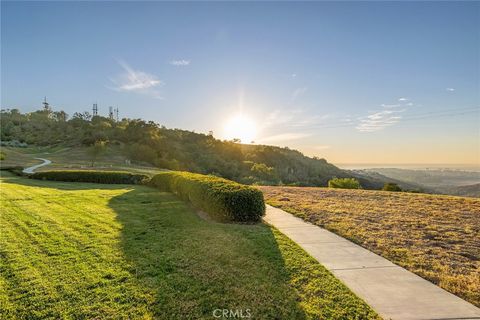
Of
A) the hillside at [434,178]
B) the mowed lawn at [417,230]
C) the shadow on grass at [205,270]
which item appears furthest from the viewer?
the hillside at [434,178]

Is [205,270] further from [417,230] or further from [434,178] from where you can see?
[434,178]

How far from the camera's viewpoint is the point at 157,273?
4172mm

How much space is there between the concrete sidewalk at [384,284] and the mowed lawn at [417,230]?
0.25 m

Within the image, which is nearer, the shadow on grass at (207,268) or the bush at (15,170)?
the shadow on grass at (207,268)

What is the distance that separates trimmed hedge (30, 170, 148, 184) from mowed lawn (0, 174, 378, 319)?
9353 mm

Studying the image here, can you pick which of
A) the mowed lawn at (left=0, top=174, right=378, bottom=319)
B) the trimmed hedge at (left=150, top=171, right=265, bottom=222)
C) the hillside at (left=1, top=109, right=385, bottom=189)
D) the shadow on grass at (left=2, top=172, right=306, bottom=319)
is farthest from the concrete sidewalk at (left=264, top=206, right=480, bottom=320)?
the hillside at (left=1, top=109, right=385, bottom=189)

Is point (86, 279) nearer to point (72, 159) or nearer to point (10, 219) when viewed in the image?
point (10, 219)

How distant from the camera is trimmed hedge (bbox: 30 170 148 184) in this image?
16484 mm

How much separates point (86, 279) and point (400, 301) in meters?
3.93

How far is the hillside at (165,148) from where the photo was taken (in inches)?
1628

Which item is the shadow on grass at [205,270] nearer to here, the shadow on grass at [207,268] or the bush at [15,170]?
the shadow on grass at [207,268]

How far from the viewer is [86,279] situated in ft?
13.0

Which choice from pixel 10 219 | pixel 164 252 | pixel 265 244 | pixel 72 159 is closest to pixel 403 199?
pixel 265 244

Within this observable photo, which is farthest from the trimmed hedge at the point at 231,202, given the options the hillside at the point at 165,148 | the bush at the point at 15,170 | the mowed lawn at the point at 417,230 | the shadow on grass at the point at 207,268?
the hillside at the point at 165,148
